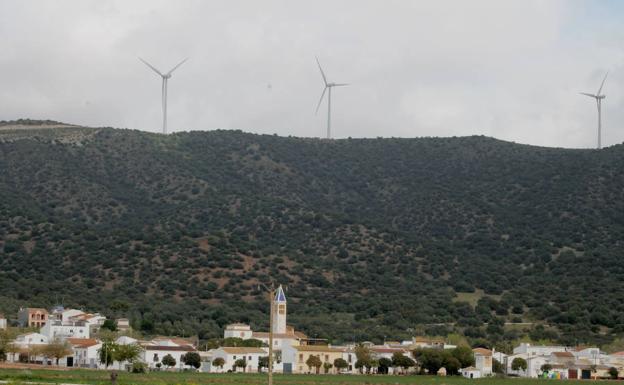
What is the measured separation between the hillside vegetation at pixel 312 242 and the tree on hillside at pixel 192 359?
1994 cm

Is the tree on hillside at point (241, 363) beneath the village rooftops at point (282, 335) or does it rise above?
beneath

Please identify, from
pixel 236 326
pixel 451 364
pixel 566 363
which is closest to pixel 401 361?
pixel 451 364

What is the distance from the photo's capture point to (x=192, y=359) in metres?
111

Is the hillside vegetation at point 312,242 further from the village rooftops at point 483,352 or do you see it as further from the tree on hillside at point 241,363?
the village rooftops at point 483,352

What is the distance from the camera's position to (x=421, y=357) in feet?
Answer: 366

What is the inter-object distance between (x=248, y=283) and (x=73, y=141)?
54.3 metres

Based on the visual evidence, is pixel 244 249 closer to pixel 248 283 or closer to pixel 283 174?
pixel 248 283

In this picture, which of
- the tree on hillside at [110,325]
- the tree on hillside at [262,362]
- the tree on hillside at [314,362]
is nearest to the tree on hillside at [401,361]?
the tree on hillside at [314,362]

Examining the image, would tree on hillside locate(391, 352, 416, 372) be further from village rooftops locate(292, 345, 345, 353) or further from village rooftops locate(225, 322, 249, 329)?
village rooftops locate(225, 322, 249, 329)

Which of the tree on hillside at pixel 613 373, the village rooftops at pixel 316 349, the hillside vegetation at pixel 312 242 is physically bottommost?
the tree on hillside at pixel 613 373

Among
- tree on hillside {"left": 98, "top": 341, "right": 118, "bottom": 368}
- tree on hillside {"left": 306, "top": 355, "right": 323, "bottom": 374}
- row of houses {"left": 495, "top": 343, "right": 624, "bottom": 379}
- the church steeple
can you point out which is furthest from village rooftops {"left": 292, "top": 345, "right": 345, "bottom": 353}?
tree on hillside {"left": 98, "top": 341, "right": 118, "bottom": 368}

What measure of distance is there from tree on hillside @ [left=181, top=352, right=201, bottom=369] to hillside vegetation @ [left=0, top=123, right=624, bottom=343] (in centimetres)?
1994

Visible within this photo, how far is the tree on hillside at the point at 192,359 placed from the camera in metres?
110

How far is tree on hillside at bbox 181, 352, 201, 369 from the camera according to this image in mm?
110381
